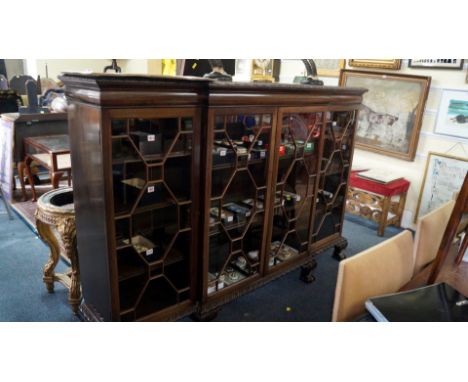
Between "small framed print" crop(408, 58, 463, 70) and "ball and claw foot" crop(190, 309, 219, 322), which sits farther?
"small framed print" crop(408, 58, 463, 70)

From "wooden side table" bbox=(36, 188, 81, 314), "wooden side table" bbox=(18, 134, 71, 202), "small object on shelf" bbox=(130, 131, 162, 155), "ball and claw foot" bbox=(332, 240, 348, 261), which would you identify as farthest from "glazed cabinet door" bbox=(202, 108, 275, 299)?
"wooden side table" bbox=(18, 134, 71, 202)

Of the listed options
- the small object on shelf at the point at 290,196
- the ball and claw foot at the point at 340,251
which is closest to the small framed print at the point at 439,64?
the ball and claw foot at the point at 340,251

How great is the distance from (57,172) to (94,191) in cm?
185

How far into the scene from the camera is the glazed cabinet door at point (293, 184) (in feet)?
6.94

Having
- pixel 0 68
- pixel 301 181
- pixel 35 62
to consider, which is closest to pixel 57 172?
pixel 301 181

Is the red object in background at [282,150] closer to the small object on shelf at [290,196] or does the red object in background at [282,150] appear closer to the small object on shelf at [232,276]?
the small object on shelf at [290,196]

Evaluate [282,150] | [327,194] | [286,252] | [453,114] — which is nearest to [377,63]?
[453,114]

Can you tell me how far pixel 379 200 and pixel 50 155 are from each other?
281 centimetres

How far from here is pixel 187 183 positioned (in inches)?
68.1

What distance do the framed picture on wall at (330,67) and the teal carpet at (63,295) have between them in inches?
70.9

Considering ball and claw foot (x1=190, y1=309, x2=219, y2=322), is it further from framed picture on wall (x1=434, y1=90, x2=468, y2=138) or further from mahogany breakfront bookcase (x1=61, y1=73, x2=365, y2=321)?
framed picture on wall (x1=434, y1=90, x2=468, y2=138)

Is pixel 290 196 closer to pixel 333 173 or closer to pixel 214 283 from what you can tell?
pixel 333 173

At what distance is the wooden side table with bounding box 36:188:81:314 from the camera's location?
6.31 feet

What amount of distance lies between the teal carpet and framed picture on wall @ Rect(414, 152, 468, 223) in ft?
3.49
